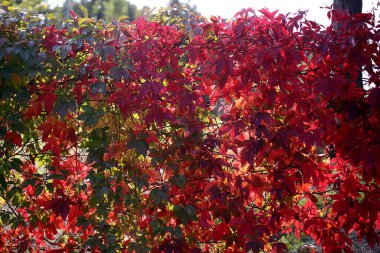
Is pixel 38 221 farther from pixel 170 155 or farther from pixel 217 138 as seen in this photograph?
pixel 217 138

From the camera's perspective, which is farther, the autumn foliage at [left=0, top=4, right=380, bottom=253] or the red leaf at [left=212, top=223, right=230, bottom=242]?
the red leaf at [left=212, top=223, right=230, bottom=242]

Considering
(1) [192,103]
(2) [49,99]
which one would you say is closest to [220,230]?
(1) [192,103]

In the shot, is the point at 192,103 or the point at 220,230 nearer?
the point at 192,103

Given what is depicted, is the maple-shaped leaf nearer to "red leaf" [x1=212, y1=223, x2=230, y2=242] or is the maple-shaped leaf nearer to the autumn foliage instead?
the autumn foliage

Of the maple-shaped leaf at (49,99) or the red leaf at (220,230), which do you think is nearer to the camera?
the maple-shaped leaf at (49,99)

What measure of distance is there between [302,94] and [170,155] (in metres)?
0.74

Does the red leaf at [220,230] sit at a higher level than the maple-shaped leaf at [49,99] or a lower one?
lower

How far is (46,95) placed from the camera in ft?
8.41

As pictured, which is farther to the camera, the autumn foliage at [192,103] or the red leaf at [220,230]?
the red leaf at [220,230]

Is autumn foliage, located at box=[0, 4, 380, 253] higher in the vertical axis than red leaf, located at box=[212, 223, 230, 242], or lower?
higher

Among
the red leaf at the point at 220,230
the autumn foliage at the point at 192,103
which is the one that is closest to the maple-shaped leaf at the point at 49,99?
the autumn foliage at the point at 192,103

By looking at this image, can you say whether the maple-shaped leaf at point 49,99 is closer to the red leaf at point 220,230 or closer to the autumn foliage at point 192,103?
the autumn foliage at point 192,103

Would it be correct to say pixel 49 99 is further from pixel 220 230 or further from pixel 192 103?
pixel 220 230

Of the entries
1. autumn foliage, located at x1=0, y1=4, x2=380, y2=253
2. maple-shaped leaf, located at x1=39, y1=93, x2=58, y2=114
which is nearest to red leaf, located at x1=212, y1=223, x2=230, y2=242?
autumn foliage, located at x1=0, y1=4, x2=380, y2=253
